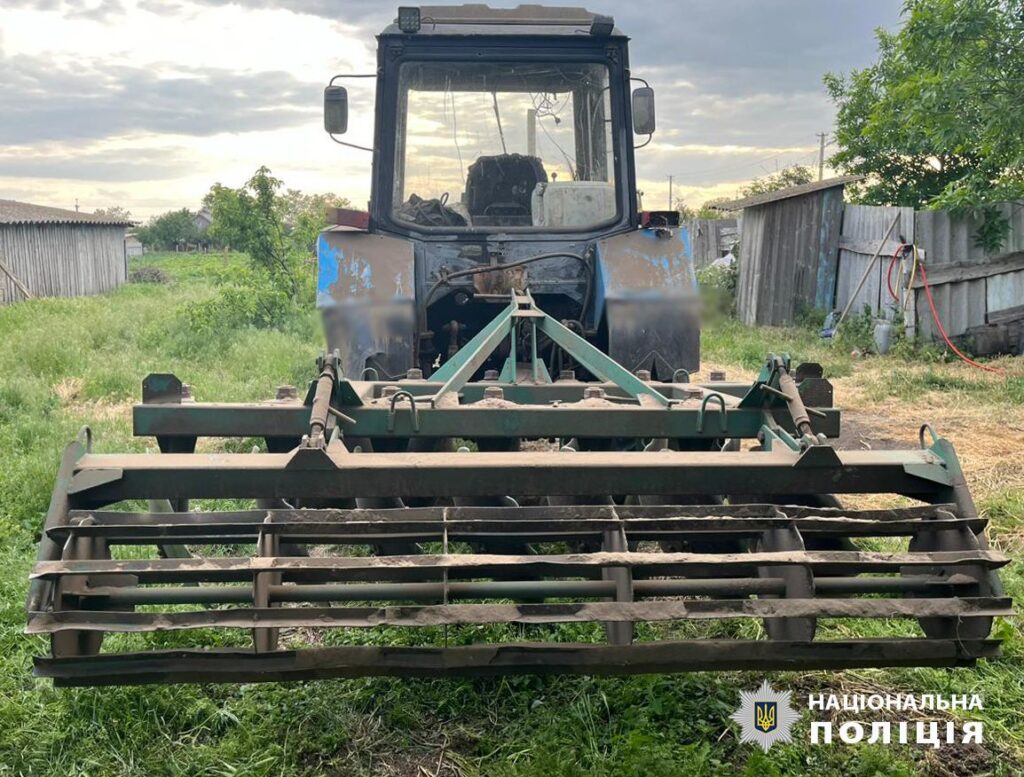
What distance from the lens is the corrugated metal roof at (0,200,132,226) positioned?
22344 mm

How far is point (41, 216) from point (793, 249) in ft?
66.1

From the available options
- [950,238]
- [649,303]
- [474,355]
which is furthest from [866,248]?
[474,355]

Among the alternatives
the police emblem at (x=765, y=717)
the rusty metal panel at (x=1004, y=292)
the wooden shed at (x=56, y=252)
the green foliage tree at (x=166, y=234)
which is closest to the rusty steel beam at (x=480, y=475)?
the police emblem at (x=765, y=717)

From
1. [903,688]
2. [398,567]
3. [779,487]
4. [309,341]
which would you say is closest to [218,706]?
[398,567]

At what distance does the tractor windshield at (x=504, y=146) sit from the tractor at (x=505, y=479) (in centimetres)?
1

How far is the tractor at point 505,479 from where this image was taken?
2.42 meters

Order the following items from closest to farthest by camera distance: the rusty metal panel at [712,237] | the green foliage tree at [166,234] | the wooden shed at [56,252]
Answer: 1. the rusty metal panel at [712,237]
2. the wooden shed at [56,252]
3. the green foliage tree at [166,234]

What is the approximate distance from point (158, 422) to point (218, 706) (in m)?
1.03

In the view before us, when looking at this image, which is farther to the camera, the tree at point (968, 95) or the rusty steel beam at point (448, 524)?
the tree at point (968, 95)

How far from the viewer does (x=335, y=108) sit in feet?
15.8

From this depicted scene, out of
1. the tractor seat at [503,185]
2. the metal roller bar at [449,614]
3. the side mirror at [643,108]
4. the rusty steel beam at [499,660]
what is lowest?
the rusty steel beam at [499,660]

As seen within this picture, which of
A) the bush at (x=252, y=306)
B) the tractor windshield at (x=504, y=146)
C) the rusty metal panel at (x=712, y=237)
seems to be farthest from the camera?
the rusty metal panel at (x=712, y=237)

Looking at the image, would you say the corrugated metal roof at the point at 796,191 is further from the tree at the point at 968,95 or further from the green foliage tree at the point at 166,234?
the green foliage tree at the point at 166,234

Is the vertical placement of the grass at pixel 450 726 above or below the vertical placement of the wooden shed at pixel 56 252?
below
